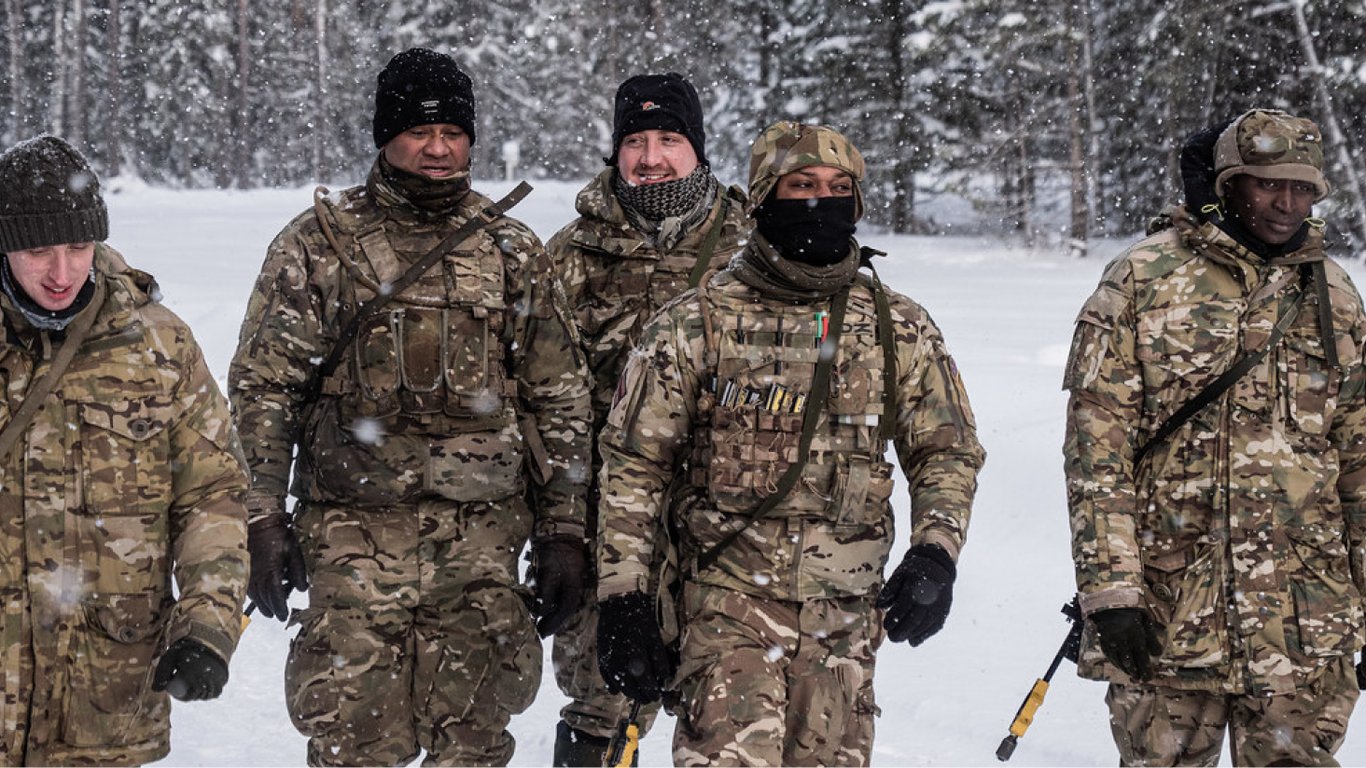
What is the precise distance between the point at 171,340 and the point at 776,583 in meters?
1.71

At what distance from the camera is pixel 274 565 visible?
179 inches

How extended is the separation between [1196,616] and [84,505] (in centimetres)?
309

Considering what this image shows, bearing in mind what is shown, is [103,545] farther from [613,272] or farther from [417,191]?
[613,272]

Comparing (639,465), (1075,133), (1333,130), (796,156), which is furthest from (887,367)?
(1075,133)

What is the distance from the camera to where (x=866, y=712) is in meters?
4.05

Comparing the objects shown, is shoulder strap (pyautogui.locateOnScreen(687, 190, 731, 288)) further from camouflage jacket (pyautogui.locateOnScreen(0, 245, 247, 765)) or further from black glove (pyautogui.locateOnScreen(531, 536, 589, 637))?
camouflage jacket (pyautogui.locateOnScreen(0, 245, 247, 765))

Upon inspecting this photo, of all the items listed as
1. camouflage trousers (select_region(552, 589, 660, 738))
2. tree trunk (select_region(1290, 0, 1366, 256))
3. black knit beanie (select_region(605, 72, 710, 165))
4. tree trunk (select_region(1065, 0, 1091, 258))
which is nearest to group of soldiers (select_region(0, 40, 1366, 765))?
black knit beanie (select_region(605, 72, 710, 165))

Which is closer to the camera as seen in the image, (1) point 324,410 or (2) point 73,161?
(2) point 73,161

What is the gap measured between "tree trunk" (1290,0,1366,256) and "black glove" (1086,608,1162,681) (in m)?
18.8

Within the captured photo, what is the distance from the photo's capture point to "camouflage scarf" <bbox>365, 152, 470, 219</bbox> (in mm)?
Answer: 4891

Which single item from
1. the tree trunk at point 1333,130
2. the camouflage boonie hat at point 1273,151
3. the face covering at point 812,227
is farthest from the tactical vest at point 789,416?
the tree trunk at point 1333,130

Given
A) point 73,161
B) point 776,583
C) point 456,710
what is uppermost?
point 73,161

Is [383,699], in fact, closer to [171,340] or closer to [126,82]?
[171,340]

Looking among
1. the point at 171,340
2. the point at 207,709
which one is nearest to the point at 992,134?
the point at 207,709
